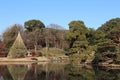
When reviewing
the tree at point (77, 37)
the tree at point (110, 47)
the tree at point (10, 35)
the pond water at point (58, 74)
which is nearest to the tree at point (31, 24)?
the tree at point (10, 35)

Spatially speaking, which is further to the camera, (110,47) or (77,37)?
(77,37)

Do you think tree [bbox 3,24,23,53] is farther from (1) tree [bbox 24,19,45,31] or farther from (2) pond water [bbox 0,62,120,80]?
(2) pond water [bbox 0,62,120,80]

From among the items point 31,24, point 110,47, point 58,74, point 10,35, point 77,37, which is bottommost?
point 58,74

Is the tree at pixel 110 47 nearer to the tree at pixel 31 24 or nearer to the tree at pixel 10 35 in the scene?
the tree at pixel 10 35

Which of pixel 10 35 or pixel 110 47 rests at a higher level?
pixel 10 35

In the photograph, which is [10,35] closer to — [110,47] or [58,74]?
[110,47]

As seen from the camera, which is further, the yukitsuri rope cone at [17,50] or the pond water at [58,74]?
the yukitsuri rope cone at [17,50]

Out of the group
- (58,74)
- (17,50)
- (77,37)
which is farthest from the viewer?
(17,50)

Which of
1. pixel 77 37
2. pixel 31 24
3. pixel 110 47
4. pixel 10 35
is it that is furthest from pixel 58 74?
pixel 31 24

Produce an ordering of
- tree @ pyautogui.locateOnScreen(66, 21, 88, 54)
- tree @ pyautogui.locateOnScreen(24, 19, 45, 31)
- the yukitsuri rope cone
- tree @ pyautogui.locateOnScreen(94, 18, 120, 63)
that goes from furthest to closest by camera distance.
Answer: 1. tree @ pyautogui.locateOnScreen(24, 19, 45, 31)
2. the yukitsuri rope cone
3. tree @ pyautogui.locateOnScreen(66, 21, 88, 54)
4. tree @ pyautogui.locateOnScreen(94, 18, 120, 63)

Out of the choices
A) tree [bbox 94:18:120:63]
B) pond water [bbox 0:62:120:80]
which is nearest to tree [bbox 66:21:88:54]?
tree [bbox 94:18:120:63]

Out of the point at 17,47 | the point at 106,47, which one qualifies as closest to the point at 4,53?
the point at 17,47

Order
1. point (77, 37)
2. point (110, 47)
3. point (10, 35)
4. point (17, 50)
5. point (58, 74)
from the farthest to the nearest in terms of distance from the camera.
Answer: point (10, 35), point (17, 50), point (77, 37), point (110, 47), point (58, 74)

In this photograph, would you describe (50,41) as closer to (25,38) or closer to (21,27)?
(25,38)
